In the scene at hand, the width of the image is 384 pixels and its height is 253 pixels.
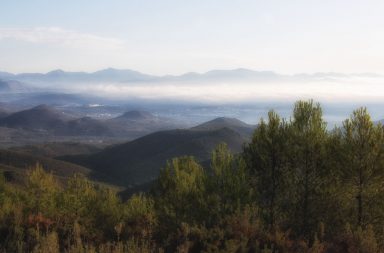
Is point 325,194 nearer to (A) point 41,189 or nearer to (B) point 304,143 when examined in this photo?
(B) point 304,143

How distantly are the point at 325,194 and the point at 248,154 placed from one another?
7403 mm

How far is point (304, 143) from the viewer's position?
37156mm

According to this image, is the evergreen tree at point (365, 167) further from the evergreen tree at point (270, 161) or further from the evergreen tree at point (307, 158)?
the evergreen tree at point (270, 161)

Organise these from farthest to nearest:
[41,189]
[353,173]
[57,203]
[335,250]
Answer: [41,189] < [57,203] < [353,173] < [335,250]

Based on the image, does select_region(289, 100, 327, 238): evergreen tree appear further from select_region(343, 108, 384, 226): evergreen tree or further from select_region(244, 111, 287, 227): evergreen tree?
select_region(343, 108, 384, 226): evergreen tree

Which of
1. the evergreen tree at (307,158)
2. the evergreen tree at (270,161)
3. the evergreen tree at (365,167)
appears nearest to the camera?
the evergreen tree at (365,167)

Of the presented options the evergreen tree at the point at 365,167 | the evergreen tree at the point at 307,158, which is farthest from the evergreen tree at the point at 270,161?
the evergreen tree at the point at 365,167

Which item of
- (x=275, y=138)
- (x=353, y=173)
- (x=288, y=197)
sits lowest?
(x=288, y=197)

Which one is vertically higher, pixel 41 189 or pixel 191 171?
pixel 191 171

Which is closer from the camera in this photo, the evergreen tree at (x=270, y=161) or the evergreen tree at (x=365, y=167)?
the evergreen tree at (x=365, y=167)

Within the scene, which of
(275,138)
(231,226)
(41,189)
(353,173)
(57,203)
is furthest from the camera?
(41,189)

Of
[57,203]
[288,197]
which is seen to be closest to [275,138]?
[288,197]

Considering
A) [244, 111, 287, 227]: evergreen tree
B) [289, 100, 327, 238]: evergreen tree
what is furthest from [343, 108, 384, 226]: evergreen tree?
[244, 111, 287, 227]: evergreen tree

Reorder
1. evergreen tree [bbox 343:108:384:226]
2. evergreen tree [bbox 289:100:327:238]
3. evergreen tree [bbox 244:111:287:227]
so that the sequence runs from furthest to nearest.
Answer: evergreen tree [bbox 244:111:287:227]
evergreen tree [bbox 289:100:327:238]
evergreen tree [bbox 343:108:384:226]
